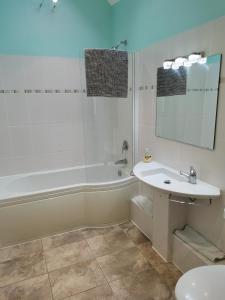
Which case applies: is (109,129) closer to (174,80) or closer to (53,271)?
(174,80)

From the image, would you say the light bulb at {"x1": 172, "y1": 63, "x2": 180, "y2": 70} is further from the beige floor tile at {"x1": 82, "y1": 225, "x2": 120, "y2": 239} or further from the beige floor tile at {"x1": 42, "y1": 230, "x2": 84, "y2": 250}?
the beige floor tile at {"x1": 42, "y1": 230, "x2": 84, "y2": 250}

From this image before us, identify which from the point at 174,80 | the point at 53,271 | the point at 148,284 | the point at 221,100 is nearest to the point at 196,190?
the point at 221,100

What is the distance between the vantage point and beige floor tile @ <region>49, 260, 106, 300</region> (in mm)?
1765

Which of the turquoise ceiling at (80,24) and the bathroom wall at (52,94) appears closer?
the turquoise ceiling at (80,24)

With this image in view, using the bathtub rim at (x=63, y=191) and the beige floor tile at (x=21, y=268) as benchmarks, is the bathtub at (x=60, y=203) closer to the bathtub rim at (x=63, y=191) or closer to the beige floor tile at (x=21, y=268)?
the bathtub rim at (x=63, y=191)

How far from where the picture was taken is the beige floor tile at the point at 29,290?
67.7 inches

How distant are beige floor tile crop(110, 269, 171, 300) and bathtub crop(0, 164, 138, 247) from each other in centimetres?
82

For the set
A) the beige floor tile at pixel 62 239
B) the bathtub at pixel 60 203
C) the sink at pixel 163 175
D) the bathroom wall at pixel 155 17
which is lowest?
the beige floor tile at pixel 62 239

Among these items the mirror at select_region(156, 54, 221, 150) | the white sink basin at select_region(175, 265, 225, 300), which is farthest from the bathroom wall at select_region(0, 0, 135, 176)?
the white sink basin at select_region(175, 265, 225, 300)

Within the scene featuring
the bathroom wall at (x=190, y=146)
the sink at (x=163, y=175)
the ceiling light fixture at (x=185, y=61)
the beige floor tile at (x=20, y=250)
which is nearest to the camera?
the bathroom wall at (x=190, y=146)

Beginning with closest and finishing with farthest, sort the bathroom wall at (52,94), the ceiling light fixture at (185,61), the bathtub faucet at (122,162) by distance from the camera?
the ceiling light fixture at (185,61) → the bathroom wall at (52,94) → the bathtub faucet at (122,162)

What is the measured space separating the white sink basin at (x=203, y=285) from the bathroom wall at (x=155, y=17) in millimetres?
1715

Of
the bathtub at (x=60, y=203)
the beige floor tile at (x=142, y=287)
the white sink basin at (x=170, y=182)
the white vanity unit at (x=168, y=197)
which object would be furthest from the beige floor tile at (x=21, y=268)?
the white sink basin at (x=170, y=182)

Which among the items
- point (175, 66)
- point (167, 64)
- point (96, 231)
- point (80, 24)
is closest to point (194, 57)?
point (175, 66)
